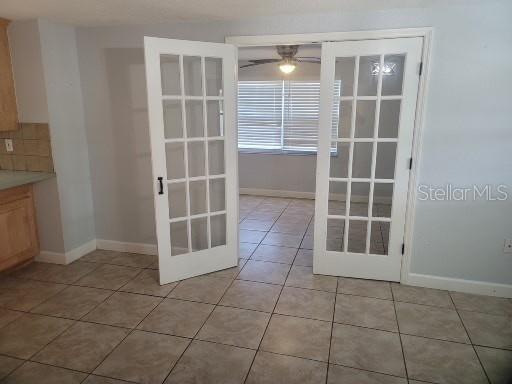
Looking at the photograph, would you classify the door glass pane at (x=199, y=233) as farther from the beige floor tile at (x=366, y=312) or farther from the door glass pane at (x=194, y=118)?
the beige floor tile at (x=366, y=312)

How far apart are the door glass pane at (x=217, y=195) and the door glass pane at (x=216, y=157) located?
95 mm

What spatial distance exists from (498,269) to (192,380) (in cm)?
252

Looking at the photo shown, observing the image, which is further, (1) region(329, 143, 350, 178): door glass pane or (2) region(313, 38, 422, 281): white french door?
(1) region(329, 143, 350, 178): door glass pane

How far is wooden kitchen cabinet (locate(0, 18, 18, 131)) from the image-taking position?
3232mm

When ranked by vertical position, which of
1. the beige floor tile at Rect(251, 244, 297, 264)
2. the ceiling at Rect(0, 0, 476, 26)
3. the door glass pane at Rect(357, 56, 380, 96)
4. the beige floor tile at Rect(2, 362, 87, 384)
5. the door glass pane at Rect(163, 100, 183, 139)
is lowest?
the beige floor tile at Rect(2, 362, 87, 384)

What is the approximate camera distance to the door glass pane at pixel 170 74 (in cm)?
323

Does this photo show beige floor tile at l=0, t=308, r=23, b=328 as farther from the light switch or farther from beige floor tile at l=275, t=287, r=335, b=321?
beige floor tile at l=275, t=287, r=335, b=321

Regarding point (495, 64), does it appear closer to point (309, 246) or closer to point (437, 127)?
→ point (437, 127)

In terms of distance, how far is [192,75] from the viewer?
3.22 meters

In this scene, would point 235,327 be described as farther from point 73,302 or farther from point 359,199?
point 359,199

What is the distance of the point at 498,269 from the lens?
297cm

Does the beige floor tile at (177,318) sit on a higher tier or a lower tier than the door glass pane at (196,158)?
lower

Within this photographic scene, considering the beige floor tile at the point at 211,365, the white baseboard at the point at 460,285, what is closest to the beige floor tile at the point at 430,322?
the white baseboard at the point at 460,285

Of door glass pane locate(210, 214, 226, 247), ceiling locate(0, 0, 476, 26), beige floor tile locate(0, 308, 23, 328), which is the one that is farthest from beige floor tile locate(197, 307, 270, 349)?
ceiling locate(0, 0, 476, 26)
